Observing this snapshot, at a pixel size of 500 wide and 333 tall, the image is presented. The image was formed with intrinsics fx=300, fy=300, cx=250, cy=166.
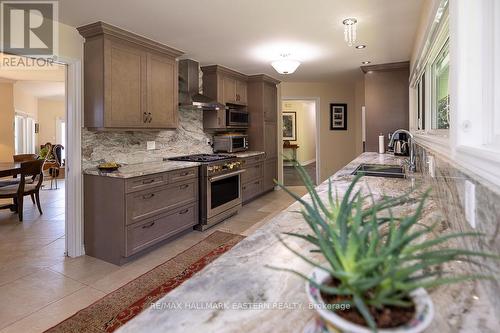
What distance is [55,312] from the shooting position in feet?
6.89

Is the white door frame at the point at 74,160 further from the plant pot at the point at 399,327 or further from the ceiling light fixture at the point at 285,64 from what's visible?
the plant pot at the point at 399,327

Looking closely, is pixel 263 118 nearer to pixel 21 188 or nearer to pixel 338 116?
pixel 338 116

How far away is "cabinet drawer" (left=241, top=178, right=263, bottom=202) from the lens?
5.19 m

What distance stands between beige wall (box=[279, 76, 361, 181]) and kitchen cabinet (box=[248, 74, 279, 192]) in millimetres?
853

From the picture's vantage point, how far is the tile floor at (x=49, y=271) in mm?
2100

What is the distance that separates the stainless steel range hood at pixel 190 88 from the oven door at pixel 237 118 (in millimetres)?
560

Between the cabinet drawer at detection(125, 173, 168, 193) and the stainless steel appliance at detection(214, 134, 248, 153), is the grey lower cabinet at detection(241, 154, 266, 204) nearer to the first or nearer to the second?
the stainless steel appliance at detection(214, 134, 248, 153)

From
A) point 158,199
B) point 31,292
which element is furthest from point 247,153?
point 31,292

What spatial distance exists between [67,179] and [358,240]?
10.6ft

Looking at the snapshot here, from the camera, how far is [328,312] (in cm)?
50

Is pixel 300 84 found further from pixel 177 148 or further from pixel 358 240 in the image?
pixel 358 240

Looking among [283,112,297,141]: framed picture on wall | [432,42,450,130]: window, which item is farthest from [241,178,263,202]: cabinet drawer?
[283,112,297,141]: framed picture on wall

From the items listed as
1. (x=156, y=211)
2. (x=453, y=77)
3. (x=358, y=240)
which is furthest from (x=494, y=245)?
(x=156, y=211)

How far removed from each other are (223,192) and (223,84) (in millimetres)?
1924
